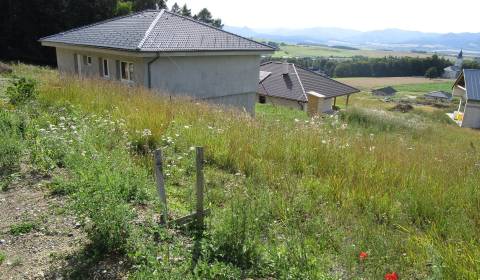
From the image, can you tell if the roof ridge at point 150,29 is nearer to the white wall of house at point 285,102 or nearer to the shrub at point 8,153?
the shrub at point 8,153

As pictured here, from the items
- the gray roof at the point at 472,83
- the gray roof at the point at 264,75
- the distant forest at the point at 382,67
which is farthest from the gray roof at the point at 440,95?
the gray roof at the point at 264,75

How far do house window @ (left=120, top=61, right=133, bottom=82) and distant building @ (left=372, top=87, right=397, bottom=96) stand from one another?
218ft

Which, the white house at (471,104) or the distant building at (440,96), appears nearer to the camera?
the white house at (471,104)

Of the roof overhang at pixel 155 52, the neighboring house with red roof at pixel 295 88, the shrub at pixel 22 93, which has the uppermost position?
the roof overhang at pixel 155 52

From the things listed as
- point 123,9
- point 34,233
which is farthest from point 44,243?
point 123,9

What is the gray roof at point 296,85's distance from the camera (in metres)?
30.5

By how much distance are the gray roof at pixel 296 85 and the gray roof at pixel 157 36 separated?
1070 centimetres

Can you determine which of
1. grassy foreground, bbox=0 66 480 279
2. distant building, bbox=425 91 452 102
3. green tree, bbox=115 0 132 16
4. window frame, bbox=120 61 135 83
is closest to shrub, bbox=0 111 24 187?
grassy foreground, bbox=0 66 480 279

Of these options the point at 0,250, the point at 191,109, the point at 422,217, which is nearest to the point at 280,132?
the point at 191,109

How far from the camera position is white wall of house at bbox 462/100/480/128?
36.2m

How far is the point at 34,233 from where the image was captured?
12.3 ft

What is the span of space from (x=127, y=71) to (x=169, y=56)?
2348mm

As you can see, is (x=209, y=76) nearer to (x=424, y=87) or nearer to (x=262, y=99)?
(x=262, y=99)

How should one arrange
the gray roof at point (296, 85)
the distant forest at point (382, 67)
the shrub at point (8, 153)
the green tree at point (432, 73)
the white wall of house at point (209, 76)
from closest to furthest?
the shrub at point (8, 153) → the white wall of house at point (209, 76) → the gray roof at point (296, 85) → the green tree at point (432, 73) → the distant forest at point (382, 67)
